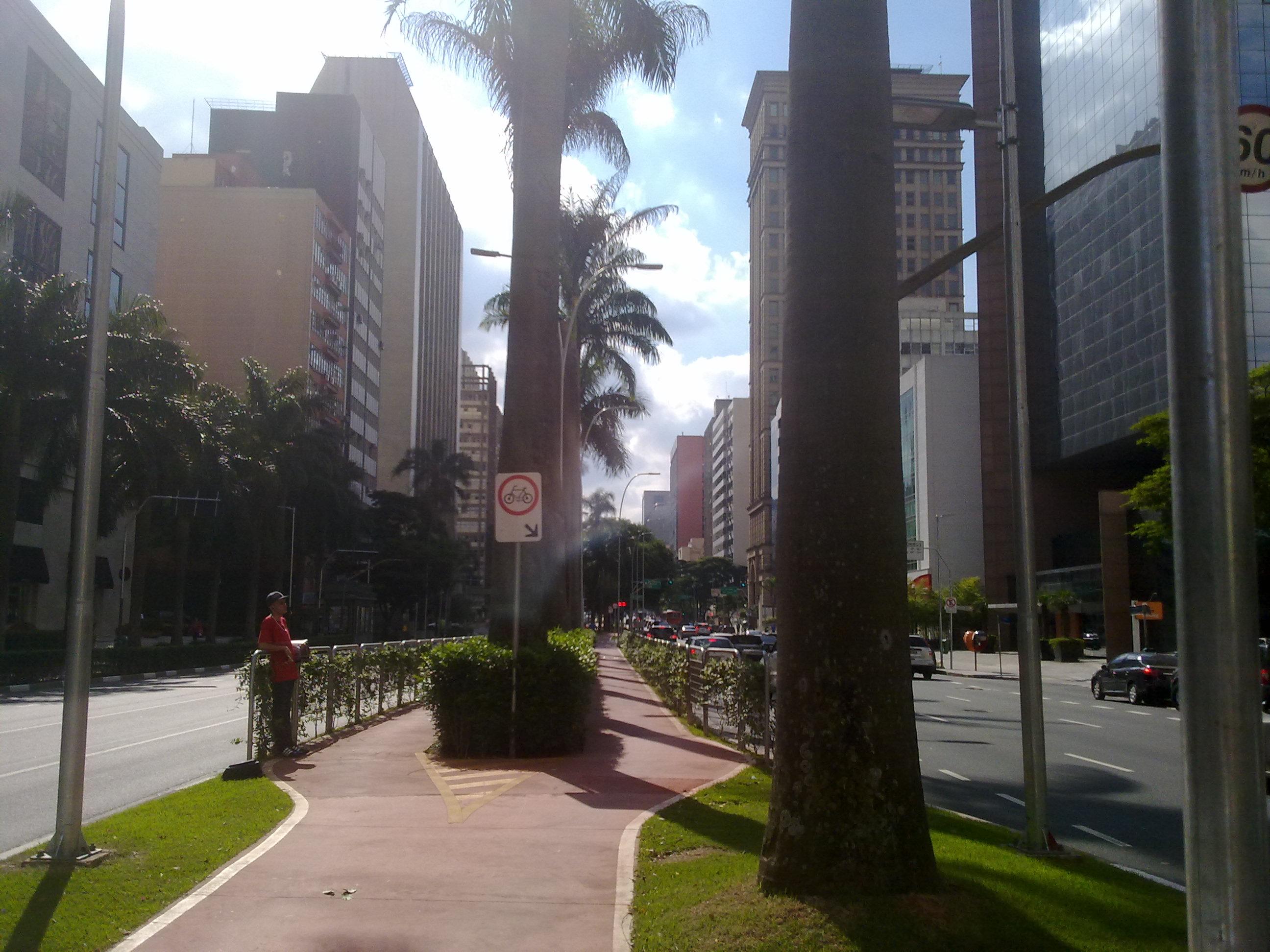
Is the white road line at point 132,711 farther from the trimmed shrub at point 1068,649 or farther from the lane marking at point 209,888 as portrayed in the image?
the trimmed shrub at point 1068,649

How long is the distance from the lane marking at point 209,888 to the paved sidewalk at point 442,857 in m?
0.06

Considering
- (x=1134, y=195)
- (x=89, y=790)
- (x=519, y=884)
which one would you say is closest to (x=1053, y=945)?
(x=519, y=884)

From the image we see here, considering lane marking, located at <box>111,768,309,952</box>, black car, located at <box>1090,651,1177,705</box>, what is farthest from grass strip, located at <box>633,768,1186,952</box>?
black car, located at <box>1090,651,1177,705</box>

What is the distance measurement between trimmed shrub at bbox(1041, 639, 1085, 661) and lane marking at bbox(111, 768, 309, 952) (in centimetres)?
5443

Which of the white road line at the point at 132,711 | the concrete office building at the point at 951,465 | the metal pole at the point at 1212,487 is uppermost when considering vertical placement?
the concrete office building at the point at 951,465

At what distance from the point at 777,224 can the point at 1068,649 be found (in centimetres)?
7406

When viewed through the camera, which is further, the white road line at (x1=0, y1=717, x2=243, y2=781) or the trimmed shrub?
the trimmed shrub

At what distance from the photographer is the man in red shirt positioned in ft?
41.7

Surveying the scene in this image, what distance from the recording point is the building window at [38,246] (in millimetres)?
41781

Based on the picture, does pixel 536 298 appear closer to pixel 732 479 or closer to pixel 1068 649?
pixel 1068 649

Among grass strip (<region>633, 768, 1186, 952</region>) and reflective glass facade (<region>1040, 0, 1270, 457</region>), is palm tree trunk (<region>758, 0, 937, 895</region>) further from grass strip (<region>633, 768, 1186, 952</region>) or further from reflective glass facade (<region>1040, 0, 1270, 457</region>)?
reflective glass facade (<region>1040, 0, 1270, 457</region>)

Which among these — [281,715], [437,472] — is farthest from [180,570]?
[437,472]

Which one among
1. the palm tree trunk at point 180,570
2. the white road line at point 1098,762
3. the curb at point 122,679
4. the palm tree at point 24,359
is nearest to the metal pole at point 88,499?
the white road line at point 1098,762

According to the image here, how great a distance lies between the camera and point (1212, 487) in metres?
3.76
